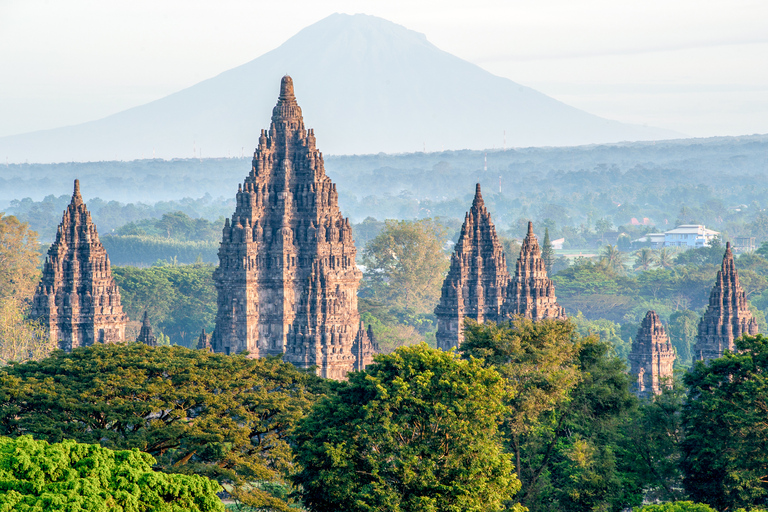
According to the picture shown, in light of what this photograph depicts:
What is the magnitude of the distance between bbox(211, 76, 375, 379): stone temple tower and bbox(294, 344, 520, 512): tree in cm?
4386

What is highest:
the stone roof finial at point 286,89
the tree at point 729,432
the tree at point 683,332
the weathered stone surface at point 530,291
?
the stone roof finial at point 286,89

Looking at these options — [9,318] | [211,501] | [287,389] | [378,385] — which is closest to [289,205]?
[9,318]

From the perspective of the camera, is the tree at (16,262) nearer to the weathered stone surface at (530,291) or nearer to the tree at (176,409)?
the weathered stone surface at (530,291)

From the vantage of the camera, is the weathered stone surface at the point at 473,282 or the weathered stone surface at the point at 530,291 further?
the weathered stone surface at the point at 473,282

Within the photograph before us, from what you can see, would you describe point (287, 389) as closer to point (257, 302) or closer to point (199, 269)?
point (257, 302)

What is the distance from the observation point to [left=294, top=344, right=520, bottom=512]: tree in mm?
48125

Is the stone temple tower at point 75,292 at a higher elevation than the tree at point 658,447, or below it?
higher

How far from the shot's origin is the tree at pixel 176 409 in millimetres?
56406

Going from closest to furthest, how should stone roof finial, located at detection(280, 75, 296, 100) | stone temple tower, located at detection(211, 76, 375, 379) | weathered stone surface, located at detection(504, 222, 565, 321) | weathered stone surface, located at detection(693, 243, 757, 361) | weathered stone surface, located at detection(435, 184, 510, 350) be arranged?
weathered stone surface, located at detection(504, 222, 565, 321) → weathered stone surface, located at detection(435, 184, 510, 350) → stone temple tower, located at detection(211, 76, 375, 379) → weathered stone surface, located at detection(693, 243, 757, 361) → stone roof finial, located at detection(280, 75, 296, 100)

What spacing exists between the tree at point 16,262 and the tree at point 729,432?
8203 centimetres

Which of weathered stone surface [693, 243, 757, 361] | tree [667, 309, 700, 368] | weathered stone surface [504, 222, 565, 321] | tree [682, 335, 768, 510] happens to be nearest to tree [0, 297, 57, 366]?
weathered stone surface [504, 222, 565, 321]

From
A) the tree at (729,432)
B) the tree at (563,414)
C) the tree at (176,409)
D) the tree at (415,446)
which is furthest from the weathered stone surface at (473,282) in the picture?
the tree at (415,446)

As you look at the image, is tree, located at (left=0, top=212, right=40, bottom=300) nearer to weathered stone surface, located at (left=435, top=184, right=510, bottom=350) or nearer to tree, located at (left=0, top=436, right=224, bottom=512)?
weathered stone surface, located at (left=435, top=184, right=510, bottom=350)

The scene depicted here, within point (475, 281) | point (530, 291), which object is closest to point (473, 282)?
point (475, 281)
